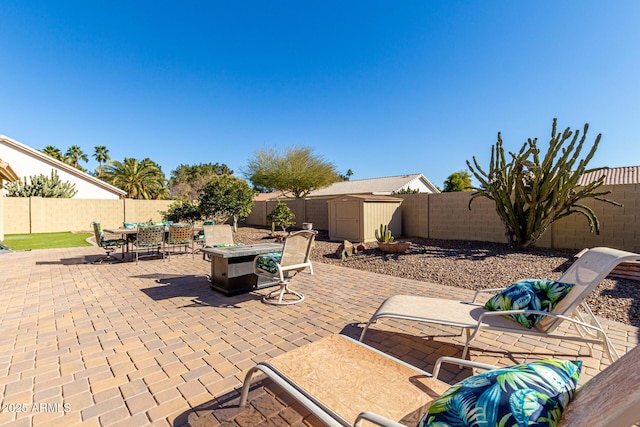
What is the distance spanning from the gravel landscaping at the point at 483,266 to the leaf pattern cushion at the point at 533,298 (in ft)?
7.05

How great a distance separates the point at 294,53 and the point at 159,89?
781 centimetres

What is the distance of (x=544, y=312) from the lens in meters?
2.53

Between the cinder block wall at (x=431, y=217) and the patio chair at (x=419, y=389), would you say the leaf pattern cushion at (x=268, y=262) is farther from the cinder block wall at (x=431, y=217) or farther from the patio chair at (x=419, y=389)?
the cinder block wall at (x=431, y=217)

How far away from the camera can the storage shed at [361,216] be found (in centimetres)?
1191

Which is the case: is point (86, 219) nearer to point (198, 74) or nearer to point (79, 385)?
point (198, 74)

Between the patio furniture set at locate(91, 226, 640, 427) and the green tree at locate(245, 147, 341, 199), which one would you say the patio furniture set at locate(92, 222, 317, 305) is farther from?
the green tree at locate(245, 147, 341, 199)

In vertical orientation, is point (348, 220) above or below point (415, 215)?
below

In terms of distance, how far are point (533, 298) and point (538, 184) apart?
24.7 ft

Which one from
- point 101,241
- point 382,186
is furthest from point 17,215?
point 382,186

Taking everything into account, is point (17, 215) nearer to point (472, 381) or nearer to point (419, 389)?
point (419, 389)

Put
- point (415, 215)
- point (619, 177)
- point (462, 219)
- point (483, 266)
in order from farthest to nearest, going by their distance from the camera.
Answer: point (619, 177), point (415, 215), point (462, 219), point (483, 266)

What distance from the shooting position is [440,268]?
7195mm

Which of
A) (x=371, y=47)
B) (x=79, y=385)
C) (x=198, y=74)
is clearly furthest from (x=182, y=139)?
(x=79, y=385)

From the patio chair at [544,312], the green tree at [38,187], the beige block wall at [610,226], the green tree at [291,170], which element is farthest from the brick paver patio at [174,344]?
the green tree at [291,170]
